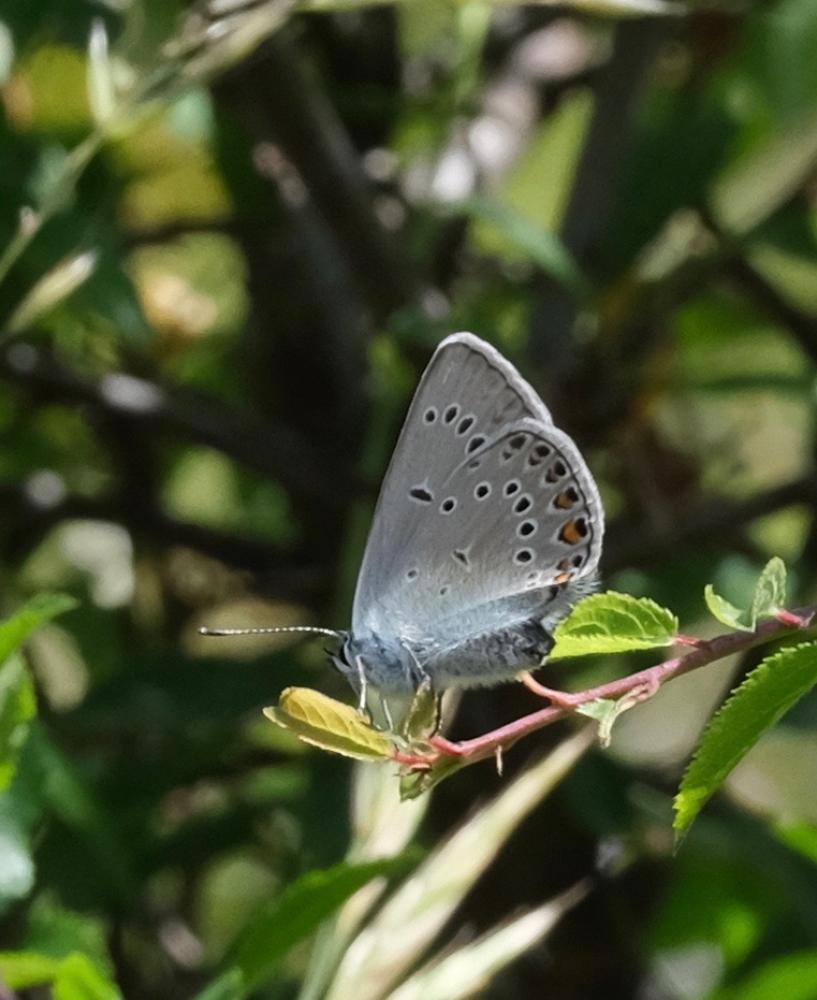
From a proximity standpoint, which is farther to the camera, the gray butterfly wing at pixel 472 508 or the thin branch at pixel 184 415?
the thin branch at pixel 184 415

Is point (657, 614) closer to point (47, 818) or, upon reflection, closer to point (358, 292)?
point (47, 818)

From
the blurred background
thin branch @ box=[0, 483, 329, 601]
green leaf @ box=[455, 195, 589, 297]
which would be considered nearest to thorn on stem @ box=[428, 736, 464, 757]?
the blurred background

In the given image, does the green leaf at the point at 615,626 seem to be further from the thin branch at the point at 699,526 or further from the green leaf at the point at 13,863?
the thin branch at the point at 699,526

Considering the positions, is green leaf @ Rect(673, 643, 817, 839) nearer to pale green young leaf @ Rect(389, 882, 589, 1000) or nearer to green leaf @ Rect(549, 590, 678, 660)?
green leaf @ Rect(549, 590, 678, 660)

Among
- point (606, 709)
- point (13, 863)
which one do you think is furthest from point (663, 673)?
point (13, 863)

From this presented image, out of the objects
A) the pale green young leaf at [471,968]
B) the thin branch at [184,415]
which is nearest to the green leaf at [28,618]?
the pale green young leaf at [471,968]
